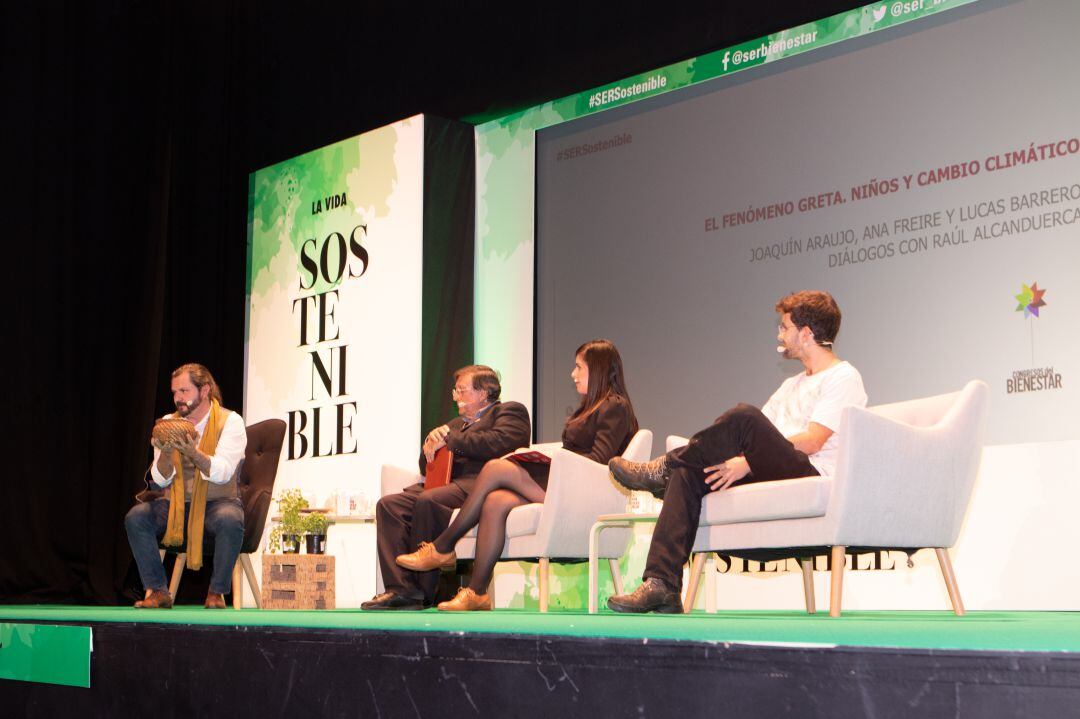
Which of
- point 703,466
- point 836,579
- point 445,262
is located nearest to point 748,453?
point 703,466

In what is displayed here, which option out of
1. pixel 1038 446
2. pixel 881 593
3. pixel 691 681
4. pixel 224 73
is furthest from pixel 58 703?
pixel 224 73

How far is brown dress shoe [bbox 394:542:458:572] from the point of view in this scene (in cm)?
417

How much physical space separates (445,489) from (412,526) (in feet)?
0.60

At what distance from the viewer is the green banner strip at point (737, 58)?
4812mm

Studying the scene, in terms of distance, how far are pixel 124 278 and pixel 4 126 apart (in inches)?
41.5

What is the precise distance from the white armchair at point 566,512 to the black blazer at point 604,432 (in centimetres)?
4

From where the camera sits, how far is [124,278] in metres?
6.93

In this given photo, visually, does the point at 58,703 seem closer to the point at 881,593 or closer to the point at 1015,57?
the point at 881,593

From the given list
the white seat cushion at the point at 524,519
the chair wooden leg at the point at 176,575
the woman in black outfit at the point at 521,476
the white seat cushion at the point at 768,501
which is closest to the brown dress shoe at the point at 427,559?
the woman in black outfit at the point at 521,476

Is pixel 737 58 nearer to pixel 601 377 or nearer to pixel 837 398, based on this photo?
pixel 601 377

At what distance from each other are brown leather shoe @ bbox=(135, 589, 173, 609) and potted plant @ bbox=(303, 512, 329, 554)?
0.62 m

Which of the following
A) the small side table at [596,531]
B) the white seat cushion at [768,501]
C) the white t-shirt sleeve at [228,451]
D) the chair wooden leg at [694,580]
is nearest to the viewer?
the white seat cushion at [768,501]

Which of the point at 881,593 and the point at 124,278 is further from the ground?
the point at 124,278

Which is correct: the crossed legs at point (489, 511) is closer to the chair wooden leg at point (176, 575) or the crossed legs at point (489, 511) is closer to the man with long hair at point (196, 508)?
the man with long hair at point (196, 508)
